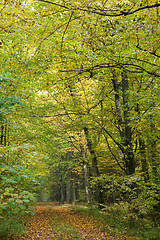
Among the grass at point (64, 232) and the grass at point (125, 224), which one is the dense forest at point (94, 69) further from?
the grass at point (64, 232)

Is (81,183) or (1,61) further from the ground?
(1,61)

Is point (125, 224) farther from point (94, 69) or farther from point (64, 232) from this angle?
point (94, 69)

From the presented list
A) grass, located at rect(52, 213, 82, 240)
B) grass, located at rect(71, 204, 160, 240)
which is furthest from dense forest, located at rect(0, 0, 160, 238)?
grass, located at rect(52, 213, 82, 240)

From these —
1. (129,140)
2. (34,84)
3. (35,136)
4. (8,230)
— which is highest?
(34,84)

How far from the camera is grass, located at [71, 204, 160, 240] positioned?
6.98m

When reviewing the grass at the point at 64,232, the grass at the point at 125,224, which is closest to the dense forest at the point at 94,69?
the grass at the point at 125,224

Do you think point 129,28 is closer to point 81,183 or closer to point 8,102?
point 8,102

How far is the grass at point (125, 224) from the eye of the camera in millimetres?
6977

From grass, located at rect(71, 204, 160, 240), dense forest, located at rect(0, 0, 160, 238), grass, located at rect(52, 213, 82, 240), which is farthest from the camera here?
grass, located at rect(52, 213, 82, 240)

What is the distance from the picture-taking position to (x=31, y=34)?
805cm

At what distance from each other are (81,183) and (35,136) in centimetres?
2181

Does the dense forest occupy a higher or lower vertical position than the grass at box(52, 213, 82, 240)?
higher

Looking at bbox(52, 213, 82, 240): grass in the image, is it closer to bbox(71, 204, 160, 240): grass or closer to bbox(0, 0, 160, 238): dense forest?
bbox(71, 204, 160, 240): grass

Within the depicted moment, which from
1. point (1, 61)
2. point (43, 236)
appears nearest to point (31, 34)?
point (1, 61)
